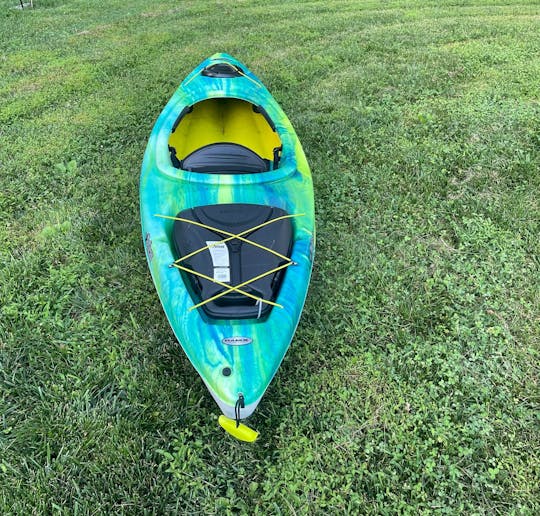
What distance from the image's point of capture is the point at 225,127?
4602 mm

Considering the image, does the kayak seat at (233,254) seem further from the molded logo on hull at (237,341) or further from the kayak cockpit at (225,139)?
the kayak cockpit at (225,139)

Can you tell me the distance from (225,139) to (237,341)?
2.71 metres

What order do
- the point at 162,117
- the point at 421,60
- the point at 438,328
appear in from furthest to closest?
the point at 421,60 < the point at 162,117 < the point at 438,328

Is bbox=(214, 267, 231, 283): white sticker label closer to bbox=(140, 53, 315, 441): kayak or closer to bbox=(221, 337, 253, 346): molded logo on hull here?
bbox=(140, 53, 315, 441): kayak

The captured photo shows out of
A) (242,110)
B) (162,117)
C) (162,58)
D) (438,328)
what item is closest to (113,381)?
(438,328)

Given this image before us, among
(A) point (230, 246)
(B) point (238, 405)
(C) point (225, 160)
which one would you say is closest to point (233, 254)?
(A) point (230, 246)

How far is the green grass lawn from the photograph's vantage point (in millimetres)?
2275

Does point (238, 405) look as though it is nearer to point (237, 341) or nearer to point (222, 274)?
point (237, 341)

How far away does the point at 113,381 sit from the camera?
2686mm

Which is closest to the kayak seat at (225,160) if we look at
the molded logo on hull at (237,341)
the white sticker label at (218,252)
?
the white sticker label at (218,252)

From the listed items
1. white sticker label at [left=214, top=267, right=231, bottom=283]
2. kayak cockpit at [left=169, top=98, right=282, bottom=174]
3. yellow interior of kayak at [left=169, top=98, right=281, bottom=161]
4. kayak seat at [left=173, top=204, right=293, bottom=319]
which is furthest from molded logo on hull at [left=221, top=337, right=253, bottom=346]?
yellow interior of kayak at [left=169, top=98, right=281, bottom=161]

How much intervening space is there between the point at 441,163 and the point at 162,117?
8.91 ft

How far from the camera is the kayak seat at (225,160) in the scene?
371cm

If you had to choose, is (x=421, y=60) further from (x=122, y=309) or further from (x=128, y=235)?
(x=122, y=309)
